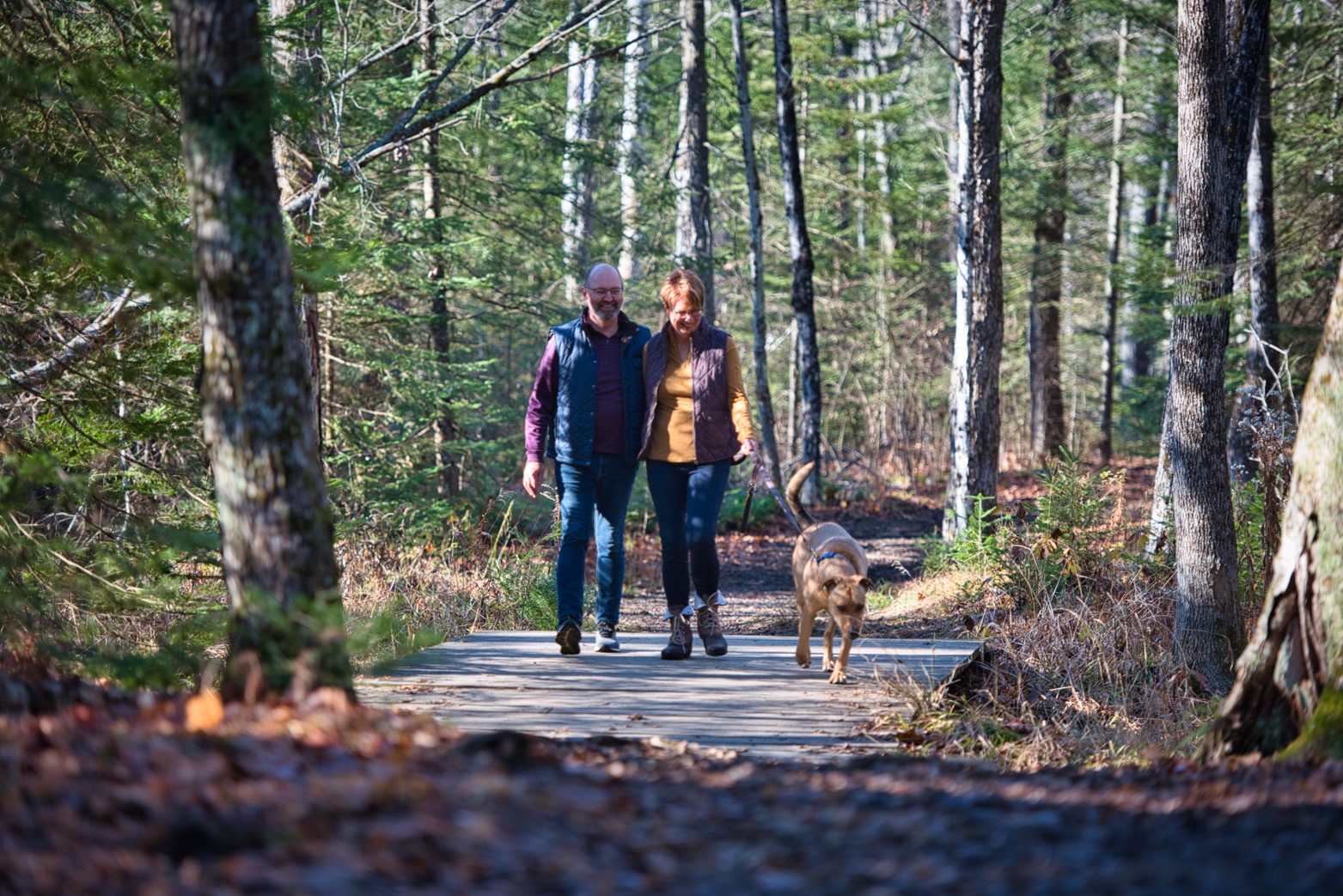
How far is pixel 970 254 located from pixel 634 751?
343 inches

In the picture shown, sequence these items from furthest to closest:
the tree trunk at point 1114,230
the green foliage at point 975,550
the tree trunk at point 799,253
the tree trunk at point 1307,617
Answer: the tree trunk at point 1114,230, the tree trunk at point 799,253, the green foliage at point 975,550, the tree trunk at point 1307,617

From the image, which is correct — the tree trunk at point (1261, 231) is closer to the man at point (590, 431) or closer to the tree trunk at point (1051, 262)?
the tree trunk at point (1051, 262)

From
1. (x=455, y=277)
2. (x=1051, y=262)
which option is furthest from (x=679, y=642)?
(x=1051, y=262)

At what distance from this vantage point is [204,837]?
252cm

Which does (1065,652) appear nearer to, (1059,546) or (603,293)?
(1059,546)

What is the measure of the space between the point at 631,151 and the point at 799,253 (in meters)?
3.70

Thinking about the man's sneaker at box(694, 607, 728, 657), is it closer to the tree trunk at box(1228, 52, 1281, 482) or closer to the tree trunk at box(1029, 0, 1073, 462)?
the tree trunk at box(1228, 52, 1281, 482)

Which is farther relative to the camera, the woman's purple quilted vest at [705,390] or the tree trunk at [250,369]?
the woman's purple quilted vest at [705,390]

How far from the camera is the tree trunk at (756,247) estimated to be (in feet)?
54.6

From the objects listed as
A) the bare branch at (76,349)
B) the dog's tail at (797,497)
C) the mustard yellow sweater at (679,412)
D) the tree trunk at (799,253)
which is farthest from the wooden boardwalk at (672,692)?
the tree trunk at (799,253)

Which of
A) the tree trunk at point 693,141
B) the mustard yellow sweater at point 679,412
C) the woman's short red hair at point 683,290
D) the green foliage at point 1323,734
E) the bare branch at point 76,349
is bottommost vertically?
the green foliage at point 1323,734

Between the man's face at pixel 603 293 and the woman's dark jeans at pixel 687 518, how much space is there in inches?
36.4

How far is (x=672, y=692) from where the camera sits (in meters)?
5.70

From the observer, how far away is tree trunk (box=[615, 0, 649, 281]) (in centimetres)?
1733
